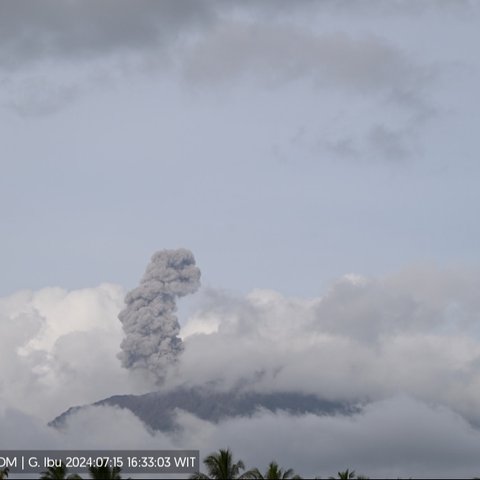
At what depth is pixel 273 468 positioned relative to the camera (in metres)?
143

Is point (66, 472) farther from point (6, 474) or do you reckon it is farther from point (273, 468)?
point (273, 468)

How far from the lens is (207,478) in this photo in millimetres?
141500

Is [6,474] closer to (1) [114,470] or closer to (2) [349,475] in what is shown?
(1) [114,470]

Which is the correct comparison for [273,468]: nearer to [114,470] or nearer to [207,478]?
[207,478]

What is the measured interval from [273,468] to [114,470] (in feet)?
57.1

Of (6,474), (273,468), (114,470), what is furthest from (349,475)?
(6,474)

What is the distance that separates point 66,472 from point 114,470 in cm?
780

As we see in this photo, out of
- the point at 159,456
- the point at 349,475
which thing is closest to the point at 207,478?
the point at 349,475

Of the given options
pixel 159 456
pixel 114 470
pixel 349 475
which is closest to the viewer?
pixel 114 470

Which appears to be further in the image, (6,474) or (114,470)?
(6,474)

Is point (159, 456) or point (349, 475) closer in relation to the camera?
point (349, 475)

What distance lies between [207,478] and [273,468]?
7308 mm

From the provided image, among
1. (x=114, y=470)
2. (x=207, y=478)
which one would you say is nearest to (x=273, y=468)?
(x=207, y=478)

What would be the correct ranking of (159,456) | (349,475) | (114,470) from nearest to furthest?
(114,470), (349,475), (159,456)
